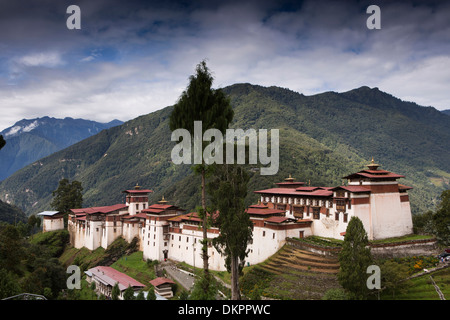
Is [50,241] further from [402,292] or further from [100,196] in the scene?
[100,196]

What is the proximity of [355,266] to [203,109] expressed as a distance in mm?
15699

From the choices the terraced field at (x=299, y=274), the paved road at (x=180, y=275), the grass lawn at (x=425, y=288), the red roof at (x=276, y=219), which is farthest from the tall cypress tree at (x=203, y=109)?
the paved road at (x=180, y=275)

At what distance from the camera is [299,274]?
1318 inches

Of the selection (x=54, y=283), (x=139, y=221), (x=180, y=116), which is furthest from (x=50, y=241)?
(x=180, y=116)

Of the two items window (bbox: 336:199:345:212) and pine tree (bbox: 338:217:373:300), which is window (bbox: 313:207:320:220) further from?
pine tree (bbox: 338:217:373:300)

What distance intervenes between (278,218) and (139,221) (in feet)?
98.7

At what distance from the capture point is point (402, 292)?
2877 centimetres

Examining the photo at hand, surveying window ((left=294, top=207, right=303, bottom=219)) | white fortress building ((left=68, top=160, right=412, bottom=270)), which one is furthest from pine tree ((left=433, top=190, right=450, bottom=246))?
window ((left=294, top=207, right=303, bottom=219))

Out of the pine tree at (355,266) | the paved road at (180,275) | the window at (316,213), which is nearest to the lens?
the pine tree at (355,266)

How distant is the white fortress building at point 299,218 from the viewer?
3922 cm

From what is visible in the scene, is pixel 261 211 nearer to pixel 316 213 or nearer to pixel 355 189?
pixel 316 213

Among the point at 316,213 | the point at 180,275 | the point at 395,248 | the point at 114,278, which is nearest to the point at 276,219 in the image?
the point at 316,213

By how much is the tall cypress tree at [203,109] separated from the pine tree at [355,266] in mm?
11603

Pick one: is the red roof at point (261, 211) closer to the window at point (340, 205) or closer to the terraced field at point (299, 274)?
the terraced field at point (299, 274)
